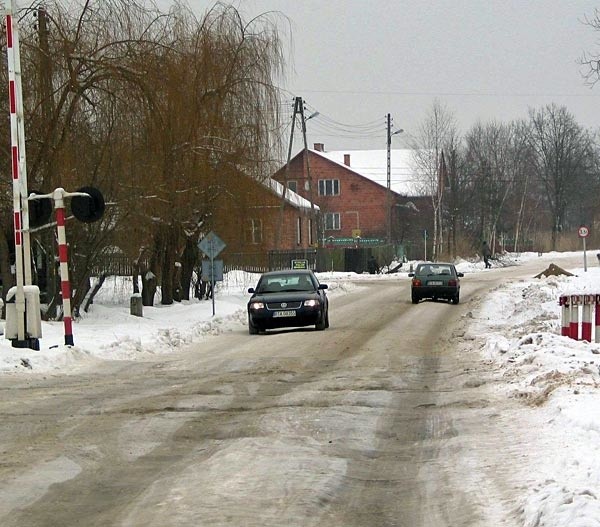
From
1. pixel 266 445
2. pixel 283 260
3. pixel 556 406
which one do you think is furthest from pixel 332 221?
pixel 266 445

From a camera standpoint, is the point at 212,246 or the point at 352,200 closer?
the point at 212,246

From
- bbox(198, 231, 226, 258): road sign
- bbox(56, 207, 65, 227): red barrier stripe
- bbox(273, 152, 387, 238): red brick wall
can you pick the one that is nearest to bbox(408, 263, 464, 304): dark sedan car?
bbox(198, 231, 226, 258): road sign

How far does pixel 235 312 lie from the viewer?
28156mm

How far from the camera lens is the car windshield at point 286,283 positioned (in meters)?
24.0

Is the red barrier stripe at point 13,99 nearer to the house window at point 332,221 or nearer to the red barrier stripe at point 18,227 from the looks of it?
the red barrier stripe at point 18,227

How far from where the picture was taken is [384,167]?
353ft

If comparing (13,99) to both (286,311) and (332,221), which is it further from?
(332,221)

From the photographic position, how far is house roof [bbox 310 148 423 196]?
100188mm

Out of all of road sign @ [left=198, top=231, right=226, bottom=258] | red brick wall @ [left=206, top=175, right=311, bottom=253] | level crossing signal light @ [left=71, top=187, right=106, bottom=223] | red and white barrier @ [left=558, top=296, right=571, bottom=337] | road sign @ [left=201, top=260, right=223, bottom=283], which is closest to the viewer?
level crossing signal light @ [left=71, top=187, right=106, bottom=223]

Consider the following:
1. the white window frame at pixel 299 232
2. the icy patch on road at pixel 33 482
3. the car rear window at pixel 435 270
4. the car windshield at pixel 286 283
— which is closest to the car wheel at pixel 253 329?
the car windshield at pixel 286 283

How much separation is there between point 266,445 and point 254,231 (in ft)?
76.0

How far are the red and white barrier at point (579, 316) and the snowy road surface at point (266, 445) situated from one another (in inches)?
108

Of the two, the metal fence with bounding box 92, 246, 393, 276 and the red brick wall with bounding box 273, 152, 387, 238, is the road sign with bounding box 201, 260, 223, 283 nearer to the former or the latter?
the metal fence with bounding box 92, 246, 393, 276

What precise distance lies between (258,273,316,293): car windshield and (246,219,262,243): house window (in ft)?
19.8
